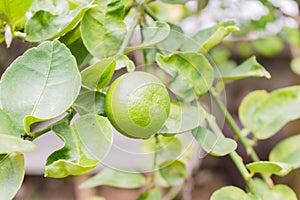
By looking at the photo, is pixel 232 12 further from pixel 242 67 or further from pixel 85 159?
pixel 85 159

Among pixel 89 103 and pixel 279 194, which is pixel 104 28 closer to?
pixel 89 103

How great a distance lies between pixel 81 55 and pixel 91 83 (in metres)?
0.07

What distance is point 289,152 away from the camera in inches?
24.7

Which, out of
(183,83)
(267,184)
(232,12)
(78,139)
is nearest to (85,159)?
(78,139)

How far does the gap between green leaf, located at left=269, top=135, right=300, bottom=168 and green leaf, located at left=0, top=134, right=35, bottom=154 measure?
14.3 inches

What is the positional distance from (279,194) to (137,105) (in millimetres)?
251

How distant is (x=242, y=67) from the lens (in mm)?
597

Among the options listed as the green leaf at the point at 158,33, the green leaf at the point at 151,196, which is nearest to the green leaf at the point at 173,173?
the green leaf at the point at 151,196

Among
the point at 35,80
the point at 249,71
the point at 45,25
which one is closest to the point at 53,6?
the point at 45,25

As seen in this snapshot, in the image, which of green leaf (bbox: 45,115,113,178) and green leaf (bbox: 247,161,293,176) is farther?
green leaf (bbox: 247,161,293,176)

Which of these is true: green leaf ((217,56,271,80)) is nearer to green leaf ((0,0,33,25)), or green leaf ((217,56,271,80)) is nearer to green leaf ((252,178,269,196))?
green leaf ((252,178,269,196))

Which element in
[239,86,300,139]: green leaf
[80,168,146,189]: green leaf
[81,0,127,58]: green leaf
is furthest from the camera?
[80,168,146,189]: green leaf

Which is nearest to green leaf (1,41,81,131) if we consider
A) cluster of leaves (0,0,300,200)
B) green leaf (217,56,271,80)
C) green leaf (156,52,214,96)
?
cluster of leaves (0,0,300,200)

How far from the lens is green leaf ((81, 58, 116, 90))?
0.38 m
